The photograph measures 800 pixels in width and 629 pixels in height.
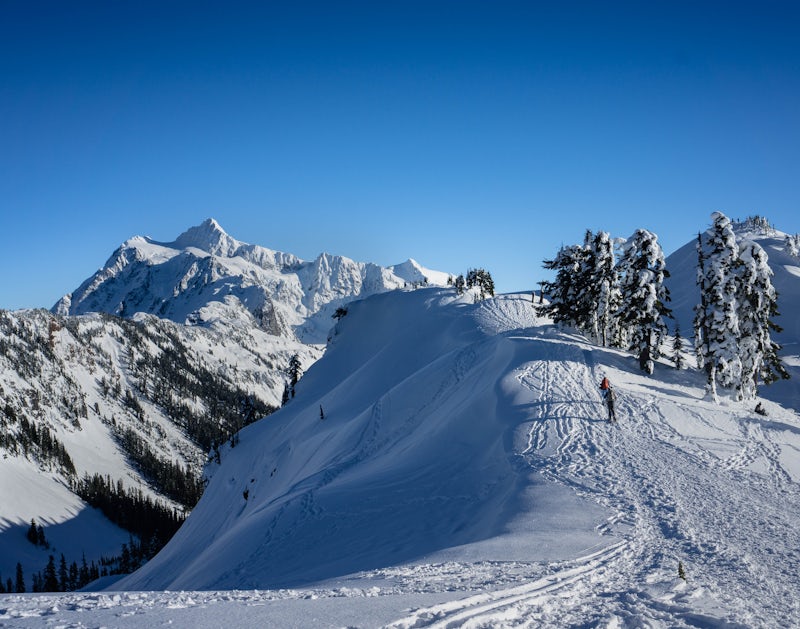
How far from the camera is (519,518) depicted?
1445 cm

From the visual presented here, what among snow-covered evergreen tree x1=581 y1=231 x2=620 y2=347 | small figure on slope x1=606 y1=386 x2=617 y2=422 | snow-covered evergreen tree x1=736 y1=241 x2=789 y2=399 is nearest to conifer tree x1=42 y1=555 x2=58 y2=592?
snow-covered evergreen tree x1=581 y1=231 x2=620 y2=347

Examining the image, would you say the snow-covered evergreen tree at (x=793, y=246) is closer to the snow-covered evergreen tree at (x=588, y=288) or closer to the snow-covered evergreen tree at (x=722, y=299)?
the snow-covered evergreen tree at (x=588, y=288)

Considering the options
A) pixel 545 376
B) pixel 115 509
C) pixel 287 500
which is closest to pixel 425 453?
pixel 287 500

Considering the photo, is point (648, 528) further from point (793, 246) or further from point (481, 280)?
point (793, 246)

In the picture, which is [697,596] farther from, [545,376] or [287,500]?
[545,376]

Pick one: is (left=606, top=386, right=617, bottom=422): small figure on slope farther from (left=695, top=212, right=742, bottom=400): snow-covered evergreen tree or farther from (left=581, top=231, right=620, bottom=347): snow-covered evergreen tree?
(left=581, top=231, right=620, bottom=347): snow-covered evergreen tree

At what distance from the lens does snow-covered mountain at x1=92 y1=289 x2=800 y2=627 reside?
9.03 metres

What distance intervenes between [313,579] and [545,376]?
19.6 metres

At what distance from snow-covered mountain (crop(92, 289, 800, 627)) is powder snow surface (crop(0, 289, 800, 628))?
0.08 m

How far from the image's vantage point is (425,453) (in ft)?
77.5

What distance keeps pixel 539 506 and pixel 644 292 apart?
25.9 meters

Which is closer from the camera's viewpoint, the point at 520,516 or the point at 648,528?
the point at 648,528

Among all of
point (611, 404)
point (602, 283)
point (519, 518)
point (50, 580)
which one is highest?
point (602, 283)

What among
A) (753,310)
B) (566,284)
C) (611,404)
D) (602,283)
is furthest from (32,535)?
(753,310)
